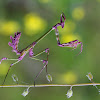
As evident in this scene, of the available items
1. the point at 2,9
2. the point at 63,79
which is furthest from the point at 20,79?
the point at 2,9

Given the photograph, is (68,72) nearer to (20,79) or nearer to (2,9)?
(20,79)

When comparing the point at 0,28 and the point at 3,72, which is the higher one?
the point at 0,28

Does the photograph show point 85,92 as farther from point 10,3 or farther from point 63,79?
point 10,3

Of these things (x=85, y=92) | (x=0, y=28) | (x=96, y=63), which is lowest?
(x=85, y=92)

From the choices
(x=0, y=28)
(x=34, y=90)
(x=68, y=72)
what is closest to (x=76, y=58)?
(x=68, y=72)

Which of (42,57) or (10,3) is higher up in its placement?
(10,3)
